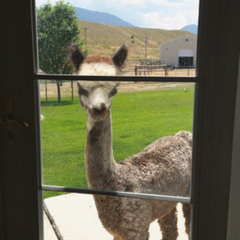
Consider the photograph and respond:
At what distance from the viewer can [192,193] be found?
3.86ft

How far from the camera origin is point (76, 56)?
1221 mm

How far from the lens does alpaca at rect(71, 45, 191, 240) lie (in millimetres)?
1199

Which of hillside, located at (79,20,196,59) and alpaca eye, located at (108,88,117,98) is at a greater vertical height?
hillside, located at (79,20,196,59)

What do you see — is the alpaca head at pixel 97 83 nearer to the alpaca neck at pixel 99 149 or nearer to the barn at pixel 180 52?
the alpaca neck at pixel 99 149

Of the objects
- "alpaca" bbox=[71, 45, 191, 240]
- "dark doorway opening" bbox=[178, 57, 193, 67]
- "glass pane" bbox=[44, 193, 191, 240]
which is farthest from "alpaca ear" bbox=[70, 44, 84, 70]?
"glass pane" bbox=[44, 193, 191, 240]

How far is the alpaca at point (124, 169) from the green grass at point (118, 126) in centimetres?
3

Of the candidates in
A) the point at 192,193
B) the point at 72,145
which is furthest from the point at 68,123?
the point at 192,193

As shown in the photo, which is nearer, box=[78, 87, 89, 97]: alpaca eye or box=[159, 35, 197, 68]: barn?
box=[159, 35, 197, 68]: barn

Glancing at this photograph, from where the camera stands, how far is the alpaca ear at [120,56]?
1180 mm

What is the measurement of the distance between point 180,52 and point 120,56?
0.24 meters

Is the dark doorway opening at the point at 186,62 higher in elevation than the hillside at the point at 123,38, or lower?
lower

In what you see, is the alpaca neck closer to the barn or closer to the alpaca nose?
the alpaca nose

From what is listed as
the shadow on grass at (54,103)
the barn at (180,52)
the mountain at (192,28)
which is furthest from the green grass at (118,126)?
the mountain at (192,28)
